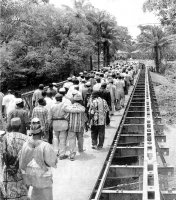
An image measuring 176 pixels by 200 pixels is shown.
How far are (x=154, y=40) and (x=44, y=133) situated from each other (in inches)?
1618

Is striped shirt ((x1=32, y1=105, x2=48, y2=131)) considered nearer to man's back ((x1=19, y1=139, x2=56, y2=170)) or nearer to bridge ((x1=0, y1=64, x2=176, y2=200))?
bridge ((x1=0, y1=64, x2=176, y2=200))

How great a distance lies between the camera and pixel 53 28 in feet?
120

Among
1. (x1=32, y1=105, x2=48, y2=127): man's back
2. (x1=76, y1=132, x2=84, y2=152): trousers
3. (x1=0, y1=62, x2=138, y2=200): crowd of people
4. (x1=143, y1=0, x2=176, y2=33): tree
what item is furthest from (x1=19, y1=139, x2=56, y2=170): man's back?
(x1=143, y1=0, x2=176, y2=33): tree

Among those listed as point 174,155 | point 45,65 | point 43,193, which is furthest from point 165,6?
point 45,65

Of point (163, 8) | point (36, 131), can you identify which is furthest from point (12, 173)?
point (163, 8)

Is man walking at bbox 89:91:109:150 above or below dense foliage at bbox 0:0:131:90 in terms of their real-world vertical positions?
below

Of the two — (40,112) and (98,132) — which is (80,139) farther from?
(40,112)

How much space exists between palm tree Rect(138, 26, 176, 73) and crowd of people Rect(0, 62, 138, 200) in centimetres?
3406

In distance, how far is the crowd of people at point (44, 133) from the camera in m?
4.56

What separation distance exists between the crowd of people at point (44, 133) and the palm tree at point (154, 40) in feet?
112

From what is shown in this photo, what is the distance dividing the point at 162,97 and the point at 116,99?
1143 cm

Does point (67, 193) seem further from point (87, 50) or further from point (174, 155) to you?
point (87, 50)

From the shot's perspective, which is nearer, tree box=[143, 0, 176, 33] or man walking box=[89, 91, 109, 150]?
man walking box=[89, 91, 109, 150]

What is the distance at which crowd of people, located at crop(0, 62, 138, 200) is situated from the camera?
4.56 metres
